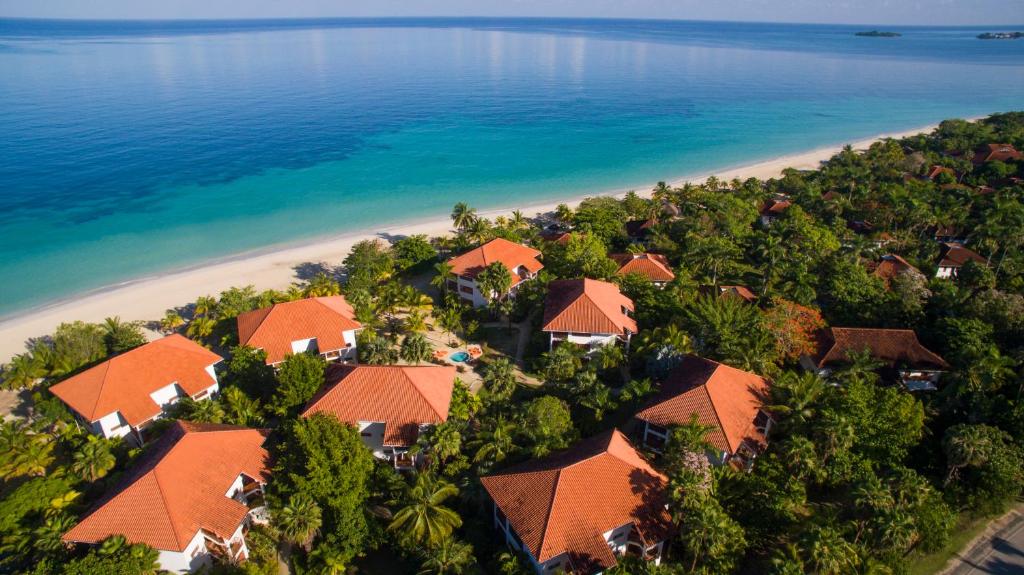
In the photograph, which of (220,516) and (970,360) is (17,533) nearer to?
(220,516)

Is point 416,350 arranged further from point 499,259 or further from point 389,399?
point 499,259

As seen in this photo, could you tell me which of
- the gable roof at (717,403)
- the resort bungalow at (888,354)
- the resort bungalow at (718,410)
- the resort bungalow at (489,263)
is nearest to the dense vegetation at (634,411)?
the resort bungalow at (718,410)

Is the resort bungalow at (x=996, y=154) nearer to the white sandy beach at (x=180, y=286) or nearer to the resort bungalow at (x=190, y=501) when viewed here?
the white sandy beach at (x=180, y=286)

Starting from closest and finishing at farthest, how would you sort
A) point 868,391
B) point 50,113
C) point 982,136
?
point 868,391, point 982,136, point 50,113

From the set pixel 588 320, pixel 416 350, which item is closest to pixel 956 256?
pixel 588 320

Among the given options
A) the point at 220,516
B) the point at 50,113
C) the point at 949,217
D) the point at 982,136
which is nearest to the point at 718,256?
the point at 949,217
